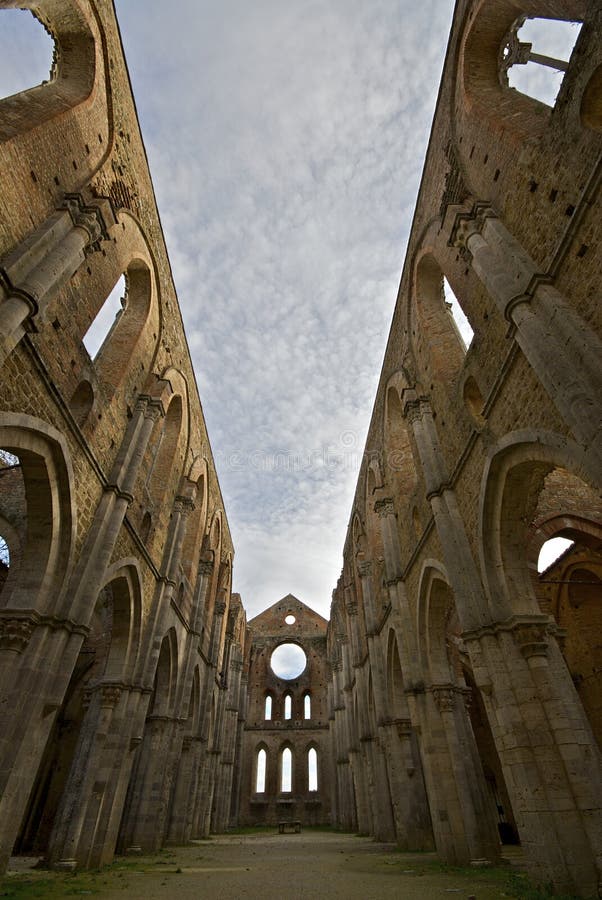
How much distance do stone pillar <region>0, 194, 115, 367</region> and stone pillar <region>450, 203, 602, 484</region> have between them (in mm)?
6938

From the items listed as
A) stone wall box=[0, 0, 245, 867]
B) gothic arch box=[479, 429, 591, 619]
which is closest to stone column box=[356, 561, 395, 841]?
stone wall box=[0, 0, 245, 867]

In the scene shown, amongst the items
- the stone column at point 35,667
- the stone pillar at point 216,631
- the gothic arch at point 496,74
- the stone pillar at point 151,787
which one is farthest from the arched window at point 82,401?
the stone pillar at point 216,631

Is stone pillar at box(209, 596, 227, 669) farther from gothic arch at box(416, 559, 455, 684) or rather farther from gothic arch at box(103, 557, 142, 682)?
gothic arch at box(416, 559, 455, 684)

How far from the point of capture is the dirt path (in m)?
6.27

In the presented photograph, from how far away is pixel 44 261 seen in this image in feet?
25.0

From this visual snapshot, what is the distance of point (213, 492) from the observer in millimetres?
21562

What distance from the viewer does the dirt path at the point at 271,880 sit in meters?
6.27

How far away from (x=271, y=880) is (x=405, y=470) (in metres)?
10.9

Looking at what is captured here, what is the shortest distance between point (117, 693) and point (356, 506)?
1346 cm

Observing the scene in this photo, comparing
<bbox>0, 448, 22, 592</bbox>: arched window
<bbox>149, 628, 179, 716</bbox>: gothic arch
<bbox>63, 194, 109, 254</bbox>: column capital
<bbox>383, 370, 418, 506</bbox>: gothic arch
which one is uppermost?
<bbox>383, 370, 418, 506</bbox>: gothic arch

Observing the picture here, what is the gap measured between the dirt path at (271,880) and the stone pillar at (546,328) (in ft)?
19.4

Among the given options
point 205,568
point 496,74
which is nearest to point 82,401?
point 205,568

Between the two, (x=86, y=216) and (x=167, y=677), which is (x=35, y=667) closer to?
(x=86, y=216)

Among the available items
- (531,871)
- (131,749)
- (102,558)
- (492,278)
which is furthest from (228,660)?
(492,278)
